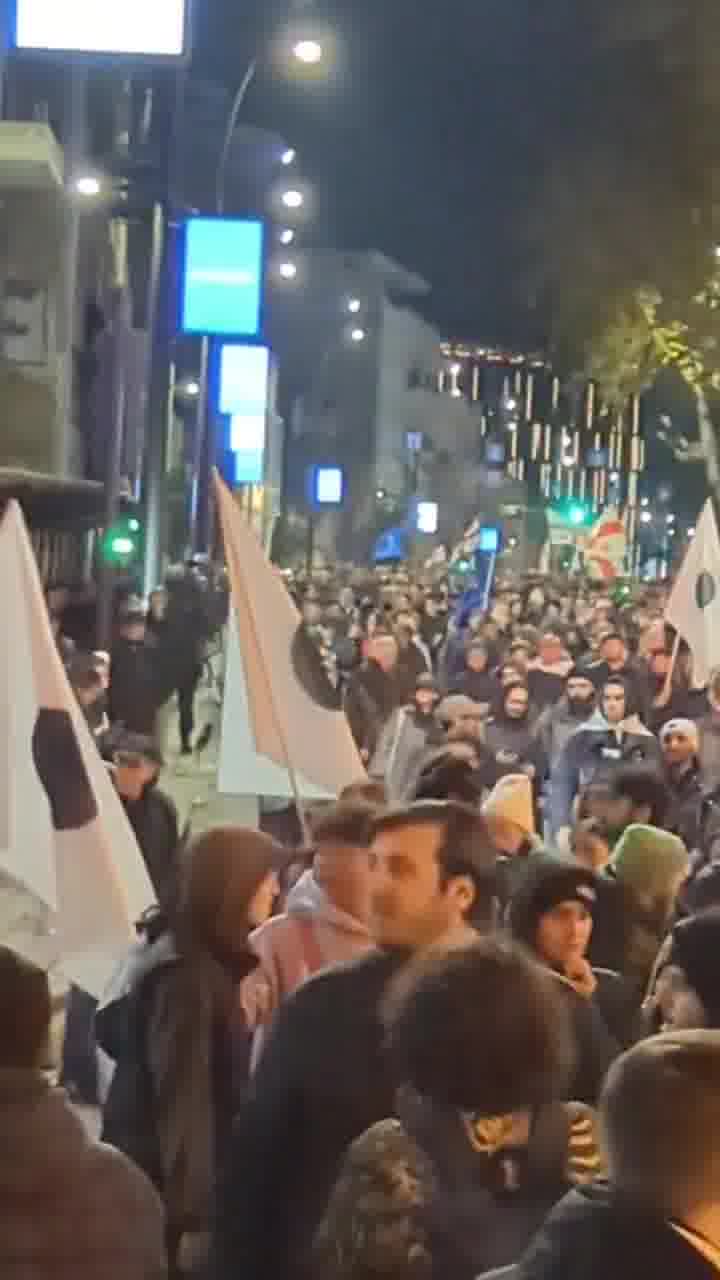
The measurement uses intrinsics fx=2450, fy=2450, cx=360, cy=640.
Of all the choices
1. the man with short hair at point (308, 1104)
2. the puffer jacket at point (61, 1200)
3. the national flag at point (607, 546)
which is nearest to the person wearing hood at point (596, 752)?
the man with short hair at point (308, 1104)

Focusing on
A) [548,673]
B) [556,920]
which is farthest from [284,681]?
[548,673]

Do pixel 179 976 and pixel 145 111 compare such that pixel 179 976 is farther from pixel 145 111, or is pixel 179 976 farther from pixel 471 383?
pixel 471 383

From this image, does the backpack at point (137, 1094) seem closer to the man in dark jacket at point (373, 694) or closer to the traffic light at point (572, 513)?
the man in dark jacket at point (373, 694)

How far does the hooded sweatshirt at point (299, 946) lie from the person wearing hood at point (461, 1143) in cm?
221

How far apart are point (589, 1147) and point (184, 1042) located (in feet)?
5.06

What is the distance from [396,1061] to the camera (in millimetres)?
3742

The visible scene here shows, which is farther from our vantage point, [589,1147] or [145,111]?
[145,111]

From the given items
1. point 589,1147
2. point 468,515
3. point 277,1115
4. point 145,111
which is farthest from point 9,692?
point 468,515

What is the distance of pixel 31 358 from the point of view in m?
35.1

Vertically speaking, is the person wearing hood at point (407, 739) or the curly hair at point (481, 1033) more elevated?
the curly hair at point (481, 1033)

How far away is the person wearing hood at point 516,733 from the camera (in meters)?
15.3

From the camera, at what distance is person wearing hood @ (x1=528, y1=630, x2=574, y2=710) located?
1820 centimetres

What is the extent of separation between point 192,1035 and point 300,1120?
37.6 inches

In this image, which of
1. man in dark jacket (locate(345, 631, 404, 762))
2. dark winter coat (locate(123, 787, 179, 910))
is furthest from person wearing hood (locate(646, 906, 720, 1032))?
man in dark jacket (locate(345, 631, 404, 762))
